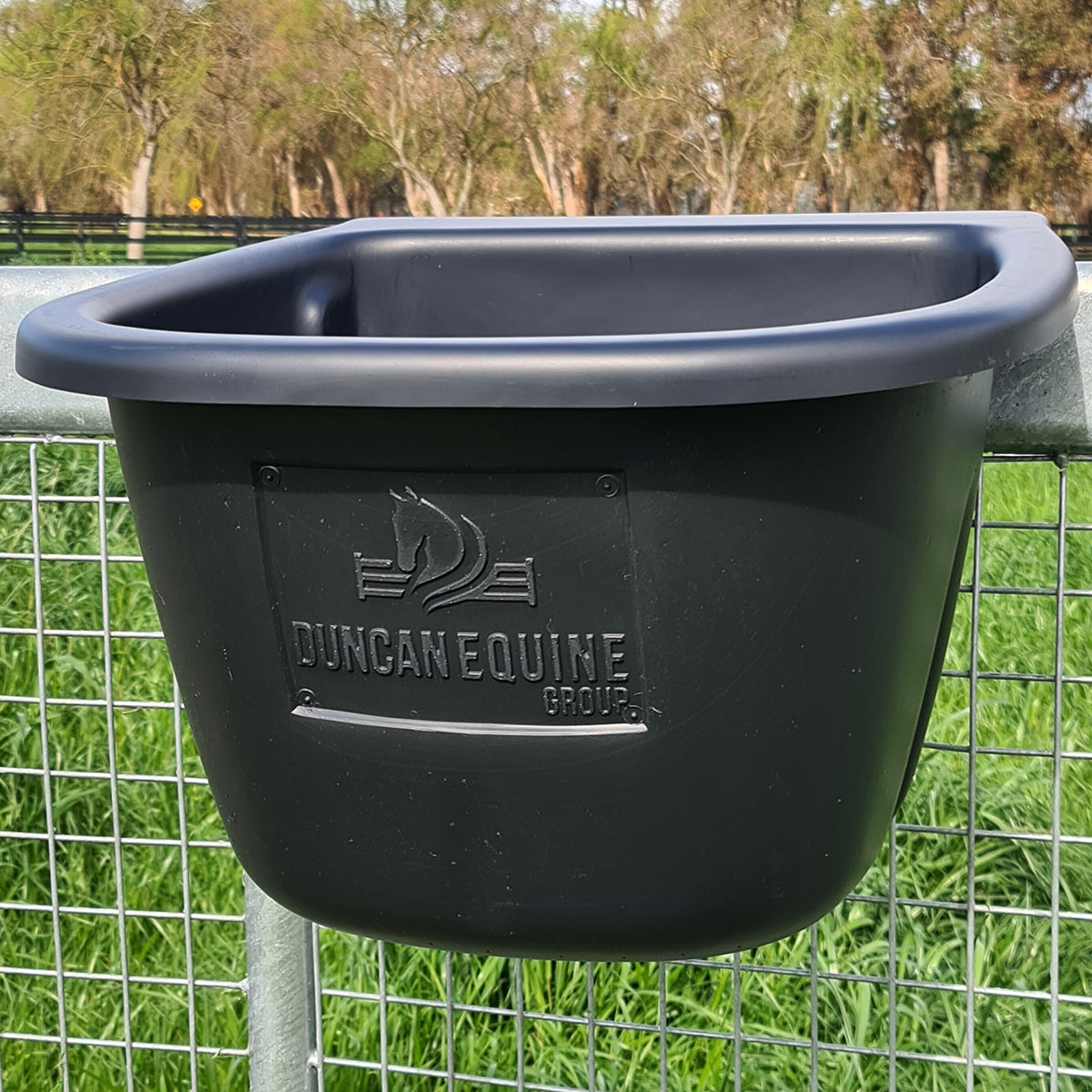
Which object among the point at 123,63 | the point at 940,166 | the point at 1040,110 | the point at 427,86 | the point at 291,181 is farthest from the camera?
the point at 123,63

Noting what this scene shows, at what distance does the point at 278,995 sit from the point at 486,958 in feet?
2.64

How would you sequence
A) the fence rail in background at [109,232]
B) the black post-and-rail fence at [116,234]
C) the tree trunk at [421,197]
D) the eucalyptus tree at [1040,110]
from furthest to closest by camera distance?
the tree trunk at [421,197] → the eucalyptus tree at [1040,110] → the fence rail in background at [109,232] → the black post-and-rail fence at [116,234]

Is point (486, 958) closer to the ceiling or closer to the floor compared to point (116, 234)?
closer to the ceiling

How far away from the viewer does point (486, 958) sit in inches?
80.1

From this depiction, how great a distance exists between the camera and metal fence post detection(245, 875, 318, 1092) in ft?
4.12

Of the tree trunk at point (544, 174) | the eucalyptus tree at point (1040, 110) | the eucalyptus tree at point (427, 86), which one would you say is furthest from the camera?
the eucalyptus tree at point (427, 86)

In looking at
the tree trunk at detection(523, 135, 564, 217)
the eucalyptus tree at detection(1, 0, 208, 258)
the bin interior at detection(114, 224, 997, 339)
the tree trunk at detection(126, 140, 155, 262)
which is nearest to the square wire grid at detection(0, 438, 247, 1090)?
the bin interior at detection(114, 224, 997, 339)

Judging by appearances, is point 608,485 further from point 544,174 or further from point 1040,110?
point 544,174

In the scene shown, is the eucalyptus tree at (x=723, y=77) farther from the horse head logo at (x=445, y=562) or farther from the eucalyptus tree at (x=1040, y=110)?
the horse head logo at (x=445, y=562)

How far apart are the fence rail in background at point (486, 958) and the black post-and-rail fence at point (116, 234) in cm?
1477

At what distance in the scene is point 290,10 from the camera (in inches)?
997

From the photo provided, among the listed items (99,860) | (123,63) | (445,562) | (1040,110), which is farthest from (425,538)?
(123,63)

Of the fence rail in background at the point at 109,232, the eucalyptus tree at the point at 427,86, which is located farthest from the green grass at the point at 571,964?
the eucalyptus tree at the point at 427,86

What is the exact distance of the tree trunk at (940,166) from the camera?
66.9ft
